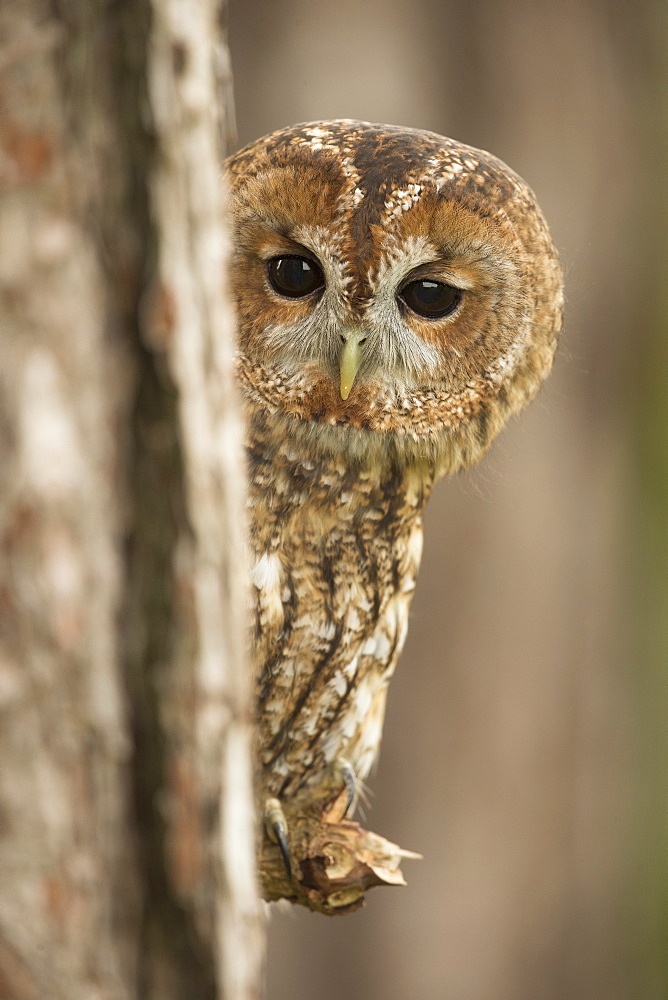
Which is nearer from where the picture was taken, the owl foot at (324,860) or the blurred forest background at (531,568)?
the owl foot at (324,860)

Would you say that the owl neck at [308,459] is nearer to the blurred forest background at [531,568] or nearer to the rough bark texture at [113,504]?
the rough bark texture at [113,504]

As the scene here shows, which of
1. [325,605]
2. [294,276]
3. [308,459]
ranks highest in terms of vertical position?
[294,276]

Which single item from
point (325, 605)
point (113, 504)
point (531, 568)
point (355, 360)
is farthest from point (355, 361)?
point (531, 568)

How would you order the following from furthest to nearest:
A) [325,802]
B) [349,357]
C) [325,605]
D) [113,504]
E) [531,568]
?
1. [531,568]
2. [325,802]
3. [325,605]
4. [349,357]
5. [113,504]

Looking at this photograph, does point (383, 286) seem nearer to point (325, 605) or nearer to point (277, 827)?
point (325, 605)

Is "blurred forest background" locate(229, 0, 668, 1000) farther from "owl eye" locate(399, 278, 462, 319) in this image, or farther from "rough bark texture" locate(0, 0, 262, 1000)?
"rough bark texture" locate(0, 0, 262, 1000)

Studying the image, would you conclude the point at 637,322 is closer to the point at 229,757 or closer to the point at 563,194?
the point at 563,194

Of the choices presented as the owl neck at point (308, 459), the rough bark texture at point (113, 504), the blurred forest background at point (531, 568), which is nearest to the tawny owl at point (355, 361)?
the owl neck at point (308, 459)

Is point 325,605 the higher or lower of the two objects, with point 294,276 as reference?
lower
